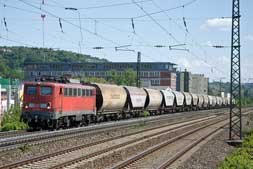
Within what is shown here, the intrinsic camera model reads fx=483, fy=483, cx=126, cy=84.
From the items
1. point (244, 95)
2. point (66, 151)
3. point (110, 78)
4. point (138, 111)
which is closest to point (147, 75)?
point (110, 78)

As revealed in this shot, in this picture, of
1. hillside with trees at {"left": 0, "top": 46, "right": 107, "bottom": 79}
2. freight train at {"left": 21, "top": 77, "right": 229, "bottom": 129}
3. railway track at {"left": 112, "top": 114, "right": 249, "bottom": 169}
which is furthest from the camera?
hillside with trees at {"left": 0, "top": 46, "right": 107, "bottom": 79}

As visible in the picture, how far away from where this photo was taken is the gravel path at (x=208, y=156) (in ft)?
62.2

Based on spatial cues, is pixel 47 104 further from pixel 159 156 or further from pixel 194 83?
pixel 194 83

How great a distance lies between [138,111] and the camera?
5912 cm

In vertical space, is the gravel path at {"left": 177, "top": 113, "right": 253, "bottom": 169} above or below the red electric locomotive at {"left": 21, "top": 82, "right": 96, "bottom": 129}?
below

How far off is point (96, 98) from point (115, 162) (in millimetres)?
24452

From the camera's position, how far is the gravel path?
18969mm

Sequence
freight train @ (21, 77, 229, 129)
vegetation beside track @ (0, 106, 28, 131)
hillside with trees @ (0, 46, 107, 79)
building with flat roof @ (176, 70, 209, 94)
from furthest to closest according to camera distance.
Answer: building with flat roof @ (176, 70, 209, 94)
hillside with trees @ (0, 46, 107, 79)
vegetation beside track @ (0, 106, 28, 131)
freight train @ (21, 77, 229, 129)

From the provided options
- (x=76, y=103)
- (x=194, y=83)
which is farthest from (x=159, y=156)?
(x=194, y=83)

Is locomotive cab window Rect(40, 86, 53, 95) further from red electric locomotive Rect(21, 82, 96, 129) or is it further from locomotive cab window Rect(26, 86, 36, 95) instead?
locomotive cab window Rect(26, 86, 36, 95)

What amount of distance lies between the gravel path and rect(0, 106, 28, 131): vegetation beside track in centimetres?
1418

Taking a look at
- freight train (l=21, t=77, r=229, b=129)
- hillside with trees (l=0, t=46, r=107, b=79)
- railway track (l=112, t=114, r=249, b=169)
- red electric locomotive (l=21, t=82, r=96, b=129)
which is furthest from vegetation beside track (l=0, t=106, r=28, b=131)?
hillside with trees (l=0, t=46, r=107, b=79)

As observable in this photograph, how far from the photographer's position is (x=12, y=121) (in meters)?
36.2

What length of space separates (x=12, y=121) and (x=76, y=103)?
18.3ft
